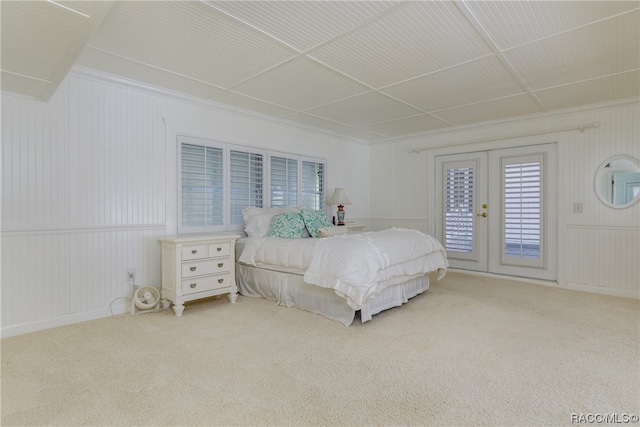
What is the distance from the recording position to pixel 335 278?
3.00 m

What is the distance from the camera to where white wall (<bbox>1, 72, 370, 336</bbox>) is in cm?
289

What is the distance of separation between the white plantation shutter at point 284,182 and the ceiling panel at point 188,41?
1.79 metres

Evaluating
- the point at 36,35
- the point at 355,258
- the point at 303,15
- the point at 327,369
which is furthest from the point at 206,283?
the point at 303,15

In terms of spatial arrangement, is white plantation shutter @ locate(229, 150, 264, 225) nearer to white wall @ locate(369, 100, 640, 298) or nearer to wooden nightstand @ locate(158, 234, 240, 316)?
wooden nightstand @ locate(158, 234, 240, 316)

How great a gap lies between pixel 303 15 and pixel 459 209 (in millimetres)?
4228

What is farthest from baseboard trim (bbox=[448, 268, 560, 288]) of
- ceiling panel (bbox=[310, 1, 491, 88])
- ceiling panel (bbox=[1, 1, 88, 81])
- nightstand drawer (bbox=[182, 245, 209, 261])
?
ceiling panel (bbox=[1, 1, 88, 81])

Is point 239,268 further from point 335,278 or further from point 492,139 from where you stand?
point 492,139

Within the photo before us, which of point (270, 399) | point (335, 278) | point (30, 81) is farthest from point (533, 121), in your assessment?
point (30, 81)

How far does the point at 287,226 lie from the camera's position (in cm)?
411

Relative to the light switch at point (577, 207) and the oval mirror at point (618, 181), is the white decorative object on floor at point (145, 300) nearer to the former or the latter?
the light switch at point (577, 207)

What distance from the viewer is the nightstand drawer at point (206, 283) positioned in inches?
135

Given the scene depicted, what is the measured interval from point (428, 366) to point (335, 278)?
105cm

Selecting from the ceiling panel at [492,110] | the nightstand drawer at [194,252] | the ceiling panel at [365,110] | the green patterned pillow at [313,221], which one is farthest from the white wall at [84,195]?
the ceiling panel at [492,110]

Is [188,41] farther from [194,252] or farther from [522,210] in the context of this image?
[522,210]
